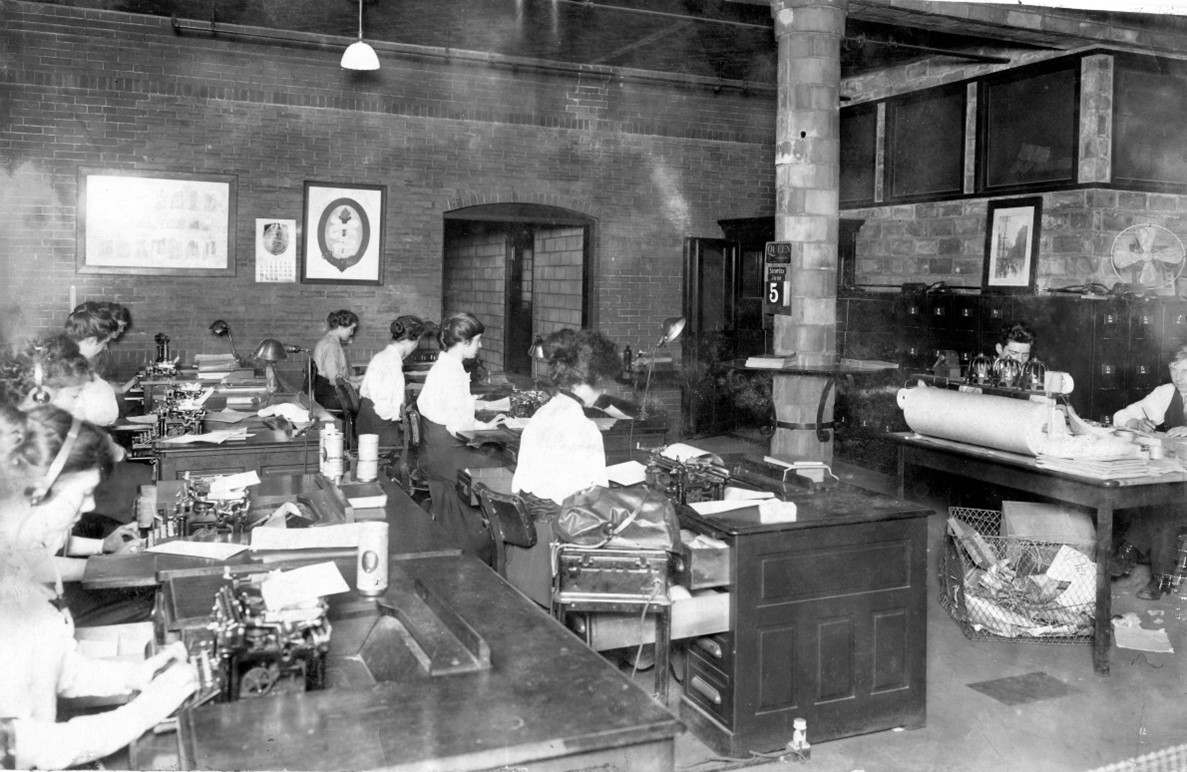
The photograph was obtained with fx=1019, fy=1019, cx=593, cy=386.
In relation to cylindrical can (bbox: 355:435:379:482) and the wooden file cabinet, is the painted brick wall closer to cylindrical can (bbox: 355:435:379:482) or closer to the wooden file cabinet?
cylindrical can (bbox: 355:435:379:482)

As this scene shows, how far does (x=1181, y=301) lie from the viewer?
739 cm

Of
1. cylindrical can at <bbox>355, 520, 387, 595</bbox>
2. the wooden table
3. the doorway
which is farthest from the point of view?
the doorway

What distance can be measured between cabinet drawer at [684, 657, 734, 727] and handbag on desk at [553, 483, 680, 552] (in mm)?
740

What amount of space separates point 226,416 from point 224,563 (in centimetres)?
281

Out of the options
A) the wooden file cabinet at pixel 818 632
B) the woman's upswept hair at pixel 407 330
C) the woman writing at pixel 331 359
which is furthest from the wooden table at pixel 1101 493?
the woman writing at pixel 331 359

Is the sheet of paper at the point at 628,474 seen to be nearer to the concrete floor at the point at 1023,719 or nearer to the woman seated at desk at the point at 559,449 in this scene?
the woman seated at desk at the point at 559,449

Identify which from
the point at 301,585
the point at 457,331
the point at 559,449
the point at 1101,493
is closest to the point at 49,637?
the point at 301,585

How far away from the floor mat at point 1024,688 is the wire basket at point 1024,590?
42 cm

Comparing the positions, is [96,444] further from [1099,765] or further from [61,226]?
[61,226]

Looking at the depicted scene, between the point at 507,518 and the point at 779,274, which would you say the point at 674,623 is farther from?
the point at 779,274

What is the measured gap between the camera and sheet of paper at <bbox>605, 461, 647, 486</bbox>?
13.9ft

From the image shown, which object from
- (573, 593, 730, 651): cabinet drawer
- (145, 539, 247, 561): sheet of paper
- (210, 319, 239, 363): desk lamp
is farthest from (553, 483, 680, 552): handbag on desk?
(210, 319, 239, 363): desk lamp

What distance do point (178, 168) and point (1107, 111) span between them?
770 centimetres

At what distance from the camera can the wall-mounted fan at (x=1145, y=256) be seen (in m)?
7.89
